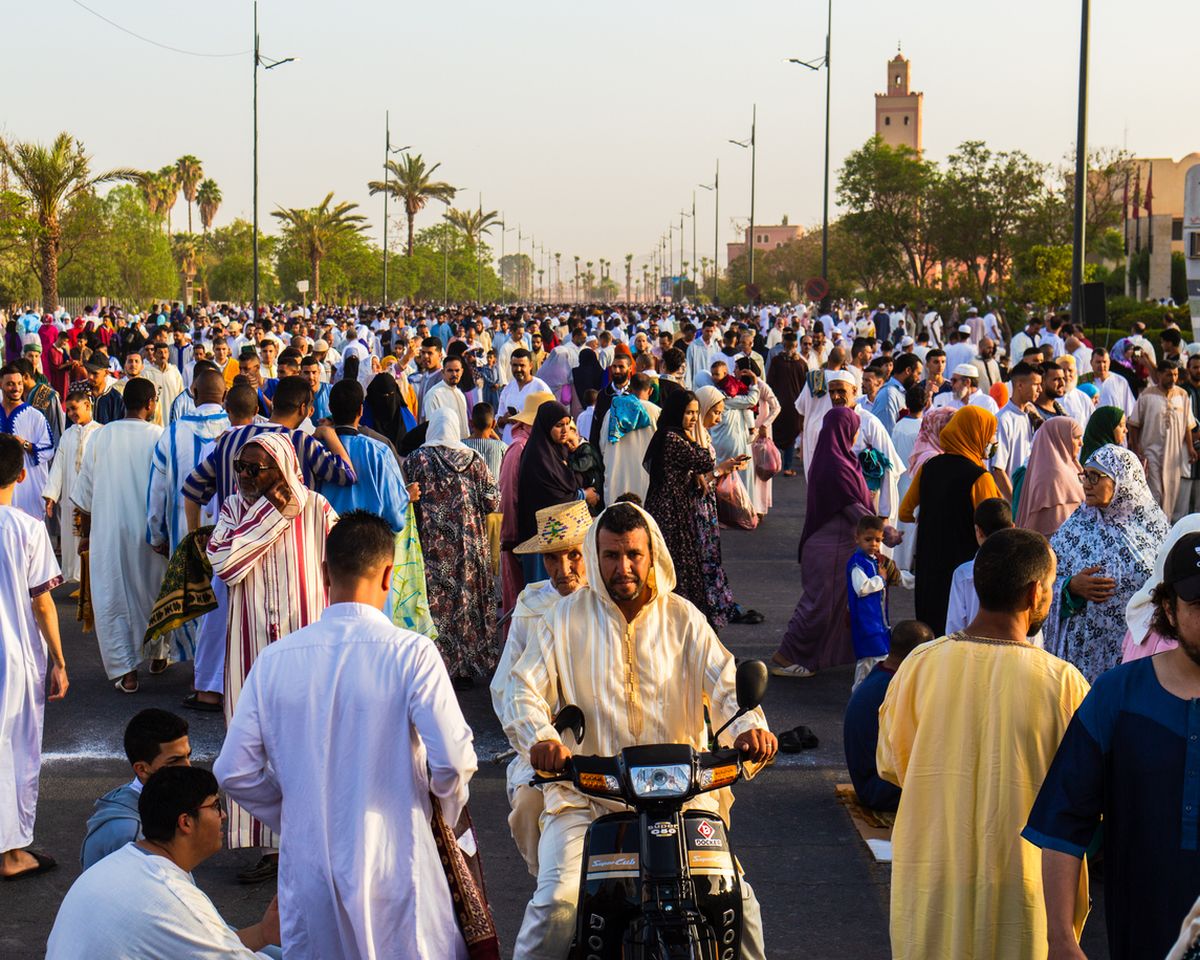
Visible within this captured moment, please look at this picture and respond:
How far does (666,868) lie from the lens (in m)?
3.98

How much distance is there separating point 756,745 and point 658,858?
0.49m

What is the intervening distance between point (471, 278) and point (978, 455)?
117 meters

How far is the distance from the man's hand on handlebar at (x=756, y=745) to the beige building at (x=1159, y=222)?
43338mm

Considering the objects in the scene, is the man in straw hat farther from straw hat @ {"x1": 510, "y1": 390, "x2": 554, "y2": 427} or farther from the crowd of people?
straw hat @ {"x1": 510, "y1": 390, "x2": 554, "y2": 427}

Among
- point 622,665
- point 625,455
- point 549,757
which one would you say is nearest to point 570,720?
point 549,757

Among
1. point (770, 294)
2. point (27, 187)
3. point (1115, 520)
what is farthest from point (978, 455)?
point (770, 294)

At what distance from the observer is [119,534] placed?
32.9 feet

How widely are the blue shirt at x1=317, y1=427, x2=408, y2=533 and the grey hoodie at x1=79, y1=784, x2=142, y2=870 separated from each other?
329cm

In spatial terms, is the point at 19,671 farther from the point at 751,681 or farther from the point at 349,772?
the point at 751,681

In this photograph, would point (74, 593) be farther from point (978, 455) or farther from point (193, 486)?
point (978, 455)

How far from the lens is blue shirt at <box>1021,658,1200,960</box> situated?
11.6 feet

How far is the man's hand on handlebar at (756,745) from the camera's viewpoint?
4.29 meters

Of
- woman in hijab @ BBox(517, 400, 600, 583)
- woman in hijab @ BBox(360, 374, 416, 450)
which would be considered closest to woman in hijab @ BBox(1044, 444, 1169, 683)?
woman in hijab @ BBox(517, 400, 600, 583)

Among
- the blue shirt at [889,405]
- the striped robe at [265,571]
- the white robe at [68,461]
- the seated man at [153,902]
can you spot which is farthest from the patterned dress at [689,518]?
the seated man at [153,902]
